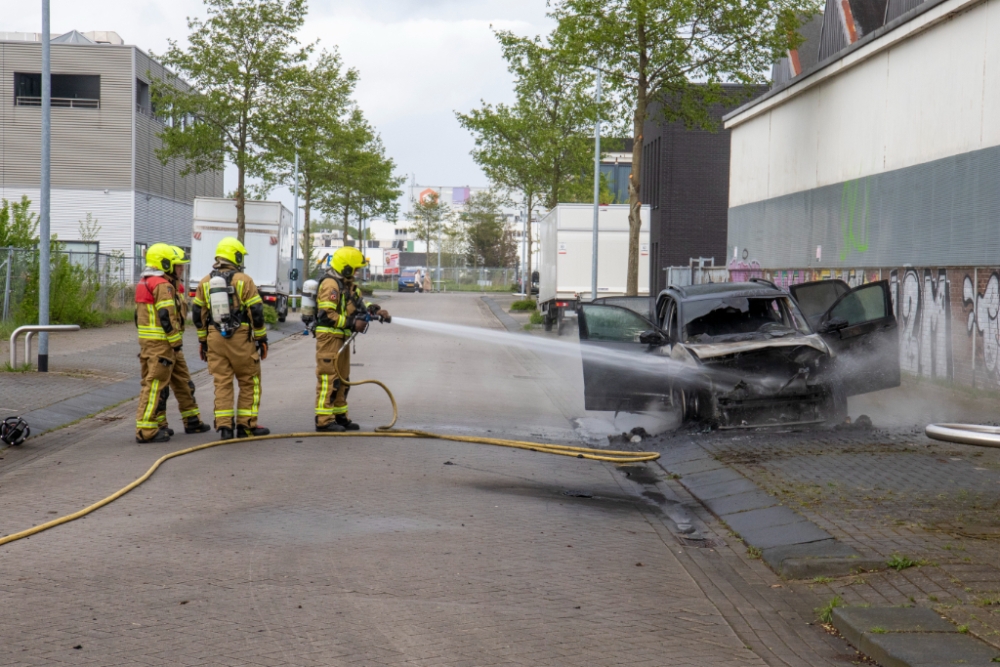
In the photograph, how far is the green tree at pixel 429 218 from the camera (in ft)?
275

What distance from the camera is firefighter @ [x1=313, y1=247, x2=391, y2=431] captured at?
10.6 m

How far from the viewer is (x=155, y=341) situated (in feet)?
32.8

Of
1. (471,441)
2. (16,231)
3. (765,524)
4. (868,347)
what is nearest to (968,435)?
(765,524)

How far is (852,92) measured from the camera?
66.4 ft

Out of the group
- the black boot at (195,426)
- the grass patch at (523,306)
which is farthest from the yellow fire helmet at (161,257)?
the grass patch at (523,306)

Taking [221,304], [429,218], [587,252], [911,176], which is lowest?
[221,304]

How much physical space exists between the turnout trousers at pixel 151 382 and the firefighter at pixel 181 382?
0.12 metres

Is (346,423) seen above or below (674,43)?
below

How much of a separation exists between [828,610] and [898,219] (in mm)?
13987

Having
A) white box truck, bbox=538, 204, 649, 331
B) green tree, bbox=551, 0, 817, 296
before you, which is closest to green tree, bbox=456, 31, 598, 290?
white box truck, bbox=538, 204, 649, 331

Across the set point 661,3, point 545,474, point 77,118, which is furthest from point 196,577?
point 77,118

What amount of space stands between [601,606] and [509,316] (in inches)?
1402

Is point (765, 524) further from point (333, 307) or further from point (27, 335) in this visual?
point (27, 335)

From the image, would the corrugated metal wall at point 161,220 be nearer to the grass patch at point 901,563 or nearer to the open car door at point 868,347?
the open car door at point 868,347
